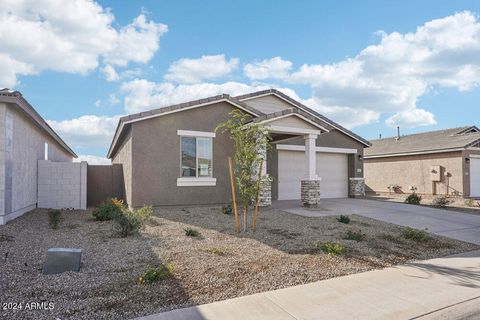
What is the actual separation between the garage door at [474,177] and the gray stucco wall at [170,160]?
17081mm

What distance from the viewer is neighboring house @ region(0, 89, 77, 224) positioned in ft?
30.2

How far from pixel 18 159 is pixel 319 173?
546 inches

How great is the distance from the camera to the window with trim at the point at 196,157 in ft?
42.6

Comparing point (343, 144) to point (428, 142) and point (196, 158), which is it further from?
point (196, 158)

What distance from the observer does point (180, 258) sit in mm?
6504

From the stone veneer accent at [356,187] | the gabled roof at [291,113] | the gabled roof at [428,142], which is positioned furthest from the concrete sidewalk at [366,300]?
the gabled roof at [428,142]

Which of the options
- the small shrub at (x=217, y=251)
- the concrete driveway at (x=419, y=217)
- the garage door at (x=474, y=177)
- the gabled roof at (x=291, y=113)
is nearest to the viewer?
the small shrub at (x=217, y=251)

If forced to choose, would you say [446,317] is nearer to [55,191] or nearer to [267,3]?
[267,3]

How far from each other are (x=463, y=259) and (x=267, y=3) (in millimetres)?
10190

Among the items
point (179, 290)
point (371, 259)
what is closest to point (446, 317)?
point (371, 259)

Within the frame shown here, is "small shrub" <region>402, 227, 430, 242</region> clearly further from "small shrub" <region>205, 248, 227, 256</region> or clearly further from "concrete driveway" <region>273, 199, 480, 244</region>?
"small shrub" <region>205, 248, 227, 256</region>

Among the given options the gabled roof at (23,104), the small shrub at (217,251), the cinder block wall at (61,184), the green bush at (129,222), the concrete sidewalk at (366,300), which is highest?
the gabled roof at (23,104)

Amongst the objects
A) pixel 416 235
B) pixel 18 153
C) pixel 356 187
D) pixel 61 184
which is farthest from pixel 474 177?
pixel 18 153

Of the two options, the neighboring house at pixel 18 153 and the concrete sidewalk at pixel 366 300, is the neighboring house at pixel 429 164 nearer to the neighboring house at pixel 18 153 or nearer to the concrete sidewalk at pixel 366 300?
the concrete sidewalk at pixel 366 300
